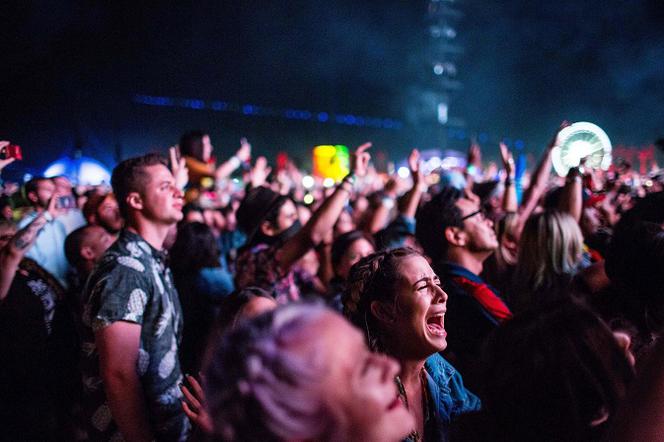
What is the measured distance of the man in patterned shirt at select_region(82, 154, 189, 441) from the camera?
86.5 inches

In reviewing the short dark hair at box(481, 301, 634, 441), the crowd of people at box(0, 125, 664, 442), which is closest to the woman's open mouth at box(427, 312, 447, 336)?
the crowd of people at box(0, 125, 664, 442)

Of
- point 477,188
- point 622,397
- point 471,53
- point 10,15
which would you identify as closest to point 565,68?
point 471,53

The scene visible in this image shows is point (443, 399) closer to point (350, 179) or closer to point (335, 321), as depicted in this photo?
point (335, 321)

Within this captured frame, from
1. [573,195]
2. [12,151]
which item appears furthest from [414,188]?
[12,151]

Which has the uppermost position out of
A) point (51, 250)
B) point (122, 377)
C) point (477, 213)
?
point (477, 213)

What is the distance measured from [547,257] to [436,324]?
78.3 inches

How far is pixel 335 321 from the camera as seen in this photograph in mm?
967

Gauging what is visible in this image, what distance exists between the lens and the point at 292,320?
95cm

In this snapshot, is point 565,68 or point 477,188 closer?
point 477,188

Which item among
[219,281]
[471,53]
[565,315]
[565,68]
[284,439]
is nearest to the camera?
[284,439]

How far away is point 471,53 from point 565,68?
1224 cm

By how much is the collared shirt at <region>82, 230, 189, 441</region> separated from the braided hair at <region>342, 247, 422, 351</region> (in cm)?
103

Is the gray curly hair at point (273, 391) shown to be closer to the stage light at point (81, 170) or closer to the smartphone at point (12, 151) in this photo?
the smartphone at point (12, 151)

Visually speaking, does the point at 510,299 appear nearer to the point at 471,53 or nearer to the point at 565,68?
the point at 565,68
